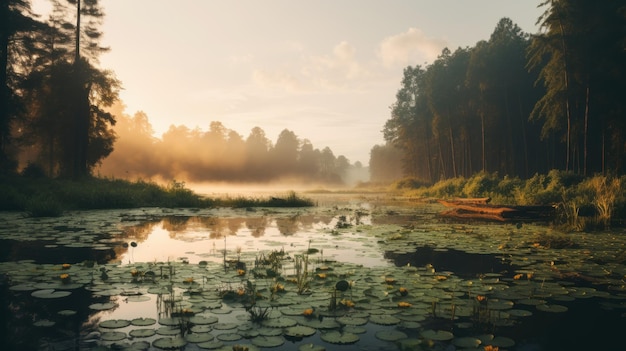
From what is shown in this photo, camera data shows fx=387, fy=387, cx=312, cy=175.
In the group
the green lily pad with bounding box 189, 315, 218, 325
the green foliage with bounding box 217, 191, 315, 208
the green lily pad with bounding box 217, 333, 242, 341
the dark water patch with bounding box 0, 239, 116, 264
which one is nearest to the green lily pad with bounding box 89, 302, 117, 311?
the green lily pad with bounding box 189, 315, 218, 325

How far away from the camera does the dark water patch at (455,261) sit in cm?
652

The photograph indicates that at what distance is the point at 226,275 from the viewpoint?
5.98 meters

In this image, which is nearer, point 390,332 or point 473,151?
point 390,332

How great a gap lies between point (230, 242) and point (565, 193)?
17263 millimetres

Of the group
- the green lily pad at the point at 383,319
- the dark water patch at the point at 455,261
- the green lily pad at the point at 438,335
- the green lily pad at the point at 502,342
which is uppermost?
the green lily pad at the point at 438,335

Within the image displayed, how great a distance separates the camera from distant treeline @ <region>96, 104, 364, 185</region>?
69.0 metres

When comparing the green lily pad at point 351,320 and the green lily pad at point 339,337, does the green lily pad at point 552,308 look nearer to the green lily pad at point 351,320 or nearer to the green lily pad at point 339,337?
the green lily pad at point 351,320

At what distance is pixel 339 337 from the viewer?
348cm

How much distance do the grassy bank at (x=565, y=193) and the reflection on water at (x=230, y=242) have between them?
7.14m

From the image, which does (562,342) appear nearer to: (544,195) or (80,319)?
(80,319)

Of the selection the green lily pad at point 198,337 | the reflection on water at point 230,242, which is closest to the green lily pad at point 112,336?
the green lily pad at point 198,337

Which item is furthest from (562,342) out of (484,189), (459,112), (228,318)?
(459,112)

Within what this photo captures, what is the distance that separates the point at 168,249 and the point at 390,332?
630 cm

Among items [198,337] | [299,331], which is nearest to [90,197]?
[198,337]
